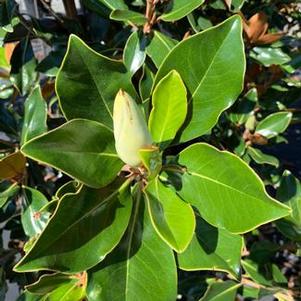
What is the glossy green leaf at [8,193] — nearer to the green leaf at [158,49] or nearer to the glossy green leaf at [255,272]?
the green leaf at [158,49]

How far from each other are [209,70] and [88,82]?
0.67ft

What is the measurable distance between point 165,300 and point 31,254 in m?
0.24

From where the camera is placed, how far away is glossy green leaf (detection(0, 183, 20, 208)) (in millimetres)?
1111

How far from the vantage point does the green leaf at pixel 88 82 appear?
806mm

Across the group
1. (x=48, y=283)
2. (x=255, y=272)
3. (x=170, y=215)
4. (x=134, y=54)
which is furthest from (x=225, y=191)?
(x=255, y=272)

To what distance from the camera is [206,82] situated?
86 cm

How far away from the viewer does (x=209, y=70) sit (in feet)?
2.79

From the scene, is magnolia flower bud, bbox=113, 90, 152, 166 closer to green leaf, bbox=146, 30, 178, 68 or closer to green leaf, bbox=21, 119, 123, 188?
green leaf, bbox=21, 119, 123, 188

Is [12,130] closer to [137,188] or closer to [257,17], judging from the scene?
[137,188]

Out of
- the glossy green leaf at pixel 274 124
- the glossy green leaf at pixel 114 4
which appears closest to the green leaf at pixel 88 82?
the glossy green leaf at pixel 114 4

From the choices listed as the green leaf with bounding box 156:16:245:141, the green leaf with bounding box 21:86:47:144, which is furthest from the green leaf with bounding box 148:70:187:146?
the green leaf with bounding box 21:86:47:144

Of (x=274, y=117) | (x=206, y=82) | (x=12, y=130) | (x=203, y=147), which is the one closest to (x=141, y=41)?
(x=206, y=82)

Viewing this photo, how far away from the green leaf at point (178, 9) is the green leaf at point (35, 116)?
0.31m

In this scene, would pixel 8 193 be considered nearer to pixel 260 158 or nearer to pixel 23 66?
pixel 23 66
